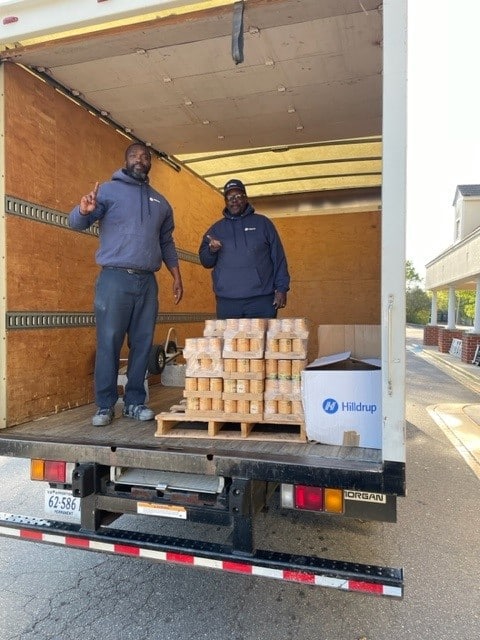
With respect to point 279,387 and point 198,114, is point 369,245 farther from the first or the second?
point 279,387

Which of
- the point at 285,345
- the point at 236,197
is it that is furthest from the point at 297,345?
the point at 236,197

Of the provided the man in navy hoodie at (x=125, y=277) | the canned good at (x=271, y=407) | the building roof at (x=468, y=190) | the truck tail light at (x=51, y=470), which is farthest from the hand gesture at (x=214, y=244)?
the building roof at (x=468, y=190)

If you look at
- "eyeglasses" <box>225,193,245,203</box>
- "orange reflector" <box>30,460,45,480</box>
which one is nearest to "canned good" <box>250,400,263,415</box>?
"orange reflector" <box>30,460,45,480</box>

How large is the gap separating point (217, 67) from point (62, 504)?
9.17ft

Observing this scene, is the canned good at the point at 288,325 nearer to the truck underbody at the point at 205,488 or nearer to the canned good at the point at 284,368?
the canned good at the point at 284,368

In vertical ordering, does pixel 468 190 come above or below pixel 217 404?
above

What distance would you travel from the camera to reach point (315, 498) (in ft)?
7.22

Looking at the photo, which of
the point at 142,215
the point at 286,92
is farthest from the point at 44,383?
the point at 286,92

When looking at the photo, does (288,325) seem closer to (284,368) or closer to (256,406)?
(284,368)

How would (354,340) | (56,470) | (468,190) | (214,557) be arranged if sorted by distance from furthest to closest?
(468,190)
(354,340)
(56,470)
(214,557)

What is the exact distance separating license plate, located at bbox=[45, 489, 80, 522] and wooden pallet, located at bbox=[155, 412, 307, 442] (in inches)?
20.9

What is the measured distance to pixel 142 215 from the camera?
10.4ft

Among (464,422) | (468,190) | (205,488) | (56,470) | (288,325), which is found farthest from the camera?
(468,190)

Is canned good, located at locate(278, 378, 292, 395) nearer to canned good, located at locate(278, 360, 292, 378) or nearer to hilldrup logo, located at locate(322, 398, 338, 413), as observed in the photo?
canned good, located at locate(278, 360, 292, 378)
